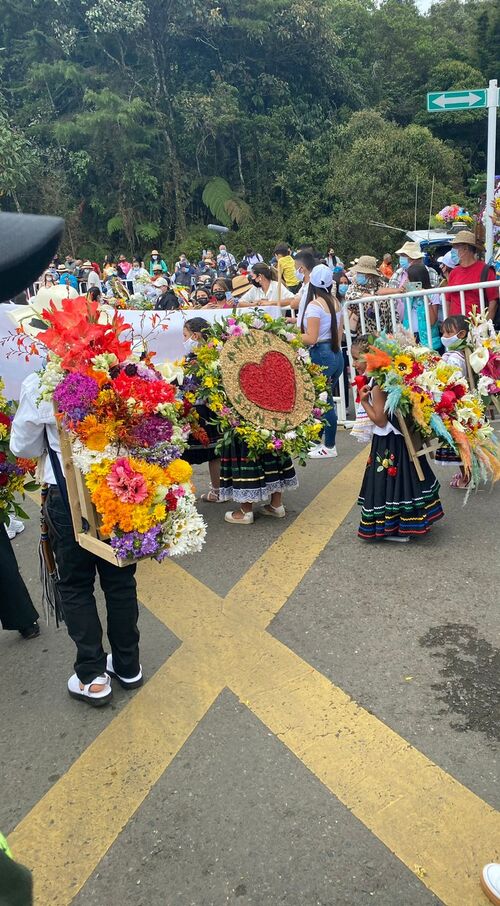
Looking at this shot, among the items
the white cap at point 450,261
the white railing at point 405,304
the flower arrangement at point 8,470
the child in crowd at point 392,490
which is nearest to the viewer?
the flower arrangement at point 8,470

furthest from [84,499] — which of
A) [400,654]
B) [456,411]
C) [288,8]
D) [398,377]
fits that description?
[288,8]

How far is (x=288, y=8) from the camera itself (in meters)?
29.8

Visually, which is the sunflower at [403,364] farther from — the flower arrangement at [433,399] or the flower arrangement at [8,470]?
the flower arrangement at [8,470]

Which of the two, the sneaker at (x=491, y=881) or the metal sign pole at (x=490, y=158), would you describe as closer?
the sneaker at (x=491, y=881)

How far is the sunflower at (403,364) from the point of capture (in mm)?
4559

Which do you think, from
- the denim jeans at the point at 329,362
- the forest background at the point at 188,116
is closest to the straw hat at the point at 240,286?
the denim jeans at the point at 329,362

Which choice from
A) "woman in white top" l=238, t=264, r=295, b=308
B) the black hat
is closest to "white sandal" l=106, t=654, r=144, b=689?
the black hat

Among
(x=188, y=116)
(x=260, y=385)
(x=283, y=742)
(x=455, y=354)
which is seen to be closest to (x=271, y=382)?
(x=260, y=385)

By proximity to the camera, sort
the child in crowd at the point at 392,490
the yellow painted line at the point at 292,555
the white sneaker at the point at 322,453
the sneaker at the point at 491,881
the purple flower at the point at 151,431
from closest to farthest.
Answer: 1. the sneaker at the point at 491,881
2. the purple flower at the point at 151,431
3. the yellow painted line at the point at 292,555
4. the child in crowd at the point at 392,490
5. the white sneaker at the point at 322,453

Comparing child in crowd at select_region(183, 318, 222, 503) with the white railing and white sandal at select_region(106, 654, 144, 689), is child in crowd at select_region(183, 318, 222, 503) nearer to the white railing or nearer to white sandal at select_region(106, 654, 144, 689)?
the white railing

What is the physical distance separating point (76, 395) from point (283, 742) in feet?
5.63

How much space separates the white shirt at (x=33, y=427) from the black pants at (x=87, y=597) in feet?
0.63

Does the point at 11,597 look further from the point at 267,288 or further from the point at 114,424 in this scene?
the point at 267,288

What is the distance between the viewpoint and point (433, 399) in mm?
4613
